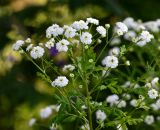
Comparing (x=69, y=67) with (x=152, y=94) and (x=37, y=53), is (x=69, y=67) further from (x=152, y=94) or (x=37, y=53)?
(x=152, y=94)

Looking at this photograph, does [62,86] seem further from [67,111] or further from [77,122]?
[77,122]

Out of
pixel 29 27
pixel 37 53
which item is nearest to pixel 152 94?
pixel 37 53

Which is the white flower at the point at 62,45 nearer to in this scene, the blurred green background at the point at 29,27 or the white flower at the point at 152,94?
the white flower at the point at 152,94

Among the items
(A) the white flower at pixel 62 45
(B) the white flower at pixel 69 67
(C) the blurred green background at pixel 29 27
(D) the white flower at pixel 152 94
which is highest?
(C) the blurred green background at pixel 29 27

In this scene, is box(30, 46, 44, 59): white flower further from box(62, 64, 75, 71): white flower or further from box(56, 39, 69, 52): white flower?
box(62, 64, 75, 71): white flower

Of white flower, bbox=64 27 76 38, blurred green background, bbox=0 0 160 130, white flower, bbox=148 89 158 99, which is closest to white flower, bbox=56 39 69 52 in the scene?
white flower, bbox=64 27 76 38

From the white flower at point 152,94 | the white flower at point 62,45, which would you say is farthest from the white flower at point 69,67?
the white flower at point 152,94

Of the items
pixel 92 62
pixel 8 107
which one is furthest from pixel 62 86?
pixel 8 107

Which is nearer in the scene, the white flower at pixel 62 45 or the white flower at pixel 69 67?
the white flower at pixel 62 45

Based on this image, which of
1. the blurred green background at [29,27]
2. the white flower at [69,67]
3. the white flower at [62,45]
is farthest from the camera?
the blurred green background at [29,27]
